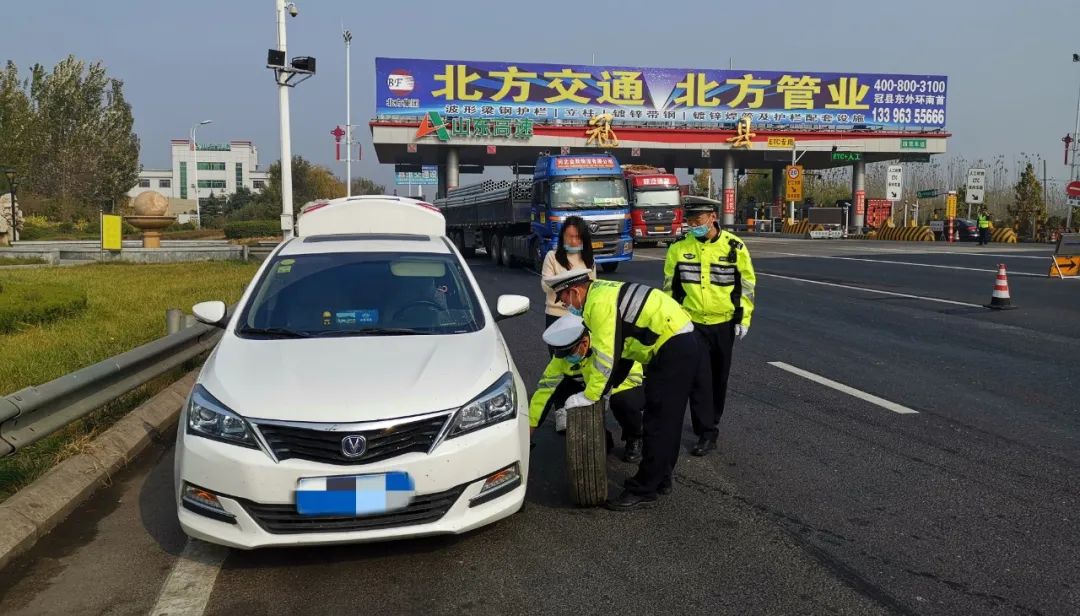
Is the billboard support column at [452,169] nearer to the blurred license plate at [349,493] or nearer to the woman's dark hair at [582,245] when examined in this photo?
the woman's dark hair at [582,245]

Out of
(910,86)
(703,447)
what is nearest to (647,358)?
(703,447)

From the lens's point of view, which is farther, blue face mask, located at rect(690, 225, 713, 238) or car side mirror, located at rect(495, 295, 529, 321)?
blue face mask, located at rect(690, 225, 713, 238)

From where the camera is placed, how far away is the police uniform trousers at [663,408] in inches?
178

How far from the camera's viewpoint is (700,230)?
19.1 ft

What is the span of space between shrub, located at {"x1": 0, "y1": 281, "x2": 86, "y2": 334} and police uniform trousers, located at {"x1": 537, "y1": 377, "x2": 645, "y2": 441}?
732cm

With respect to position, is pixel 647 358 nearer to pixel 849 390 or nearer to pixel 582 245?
pixel 582 245

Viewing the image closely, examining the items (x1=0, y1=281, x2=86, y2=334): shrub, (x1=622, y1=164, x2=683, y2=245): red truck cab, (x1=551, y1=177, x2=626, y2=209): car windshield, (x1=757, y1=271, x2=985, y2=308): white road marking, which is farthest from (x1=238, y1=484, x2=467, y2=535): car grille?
(x1=622, y1=164, x2=683, y2=245): red truck cab

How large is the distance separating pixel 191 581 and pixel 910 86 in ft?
185

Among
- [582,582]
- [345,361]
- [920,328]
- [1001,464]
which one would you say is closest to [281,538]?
[345,361]

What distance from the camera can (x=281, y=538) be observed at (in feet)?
12.0

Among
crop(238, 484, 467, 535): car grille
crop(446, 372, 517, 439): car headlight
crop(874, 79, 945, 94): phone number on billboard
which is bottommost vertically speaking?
crop(238, 484, 467, 535): car grille

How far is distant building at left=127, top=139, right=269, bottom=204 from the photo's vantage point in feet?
424

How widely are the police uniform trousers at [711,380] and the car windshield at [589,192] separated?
52.9ft

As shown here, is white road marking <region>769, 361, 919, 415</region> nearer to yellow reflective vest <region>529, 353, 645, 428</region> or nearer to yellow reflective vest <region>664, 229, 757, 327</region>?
yellow reflective vest <region>664, 229, 757, 327</region>
